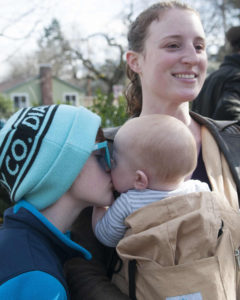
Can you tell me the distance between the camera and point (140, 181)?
1.67 metres

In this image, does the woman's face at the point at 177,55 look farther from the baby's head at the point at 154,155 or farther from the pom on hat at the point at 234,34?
the pom on hat at the point at 234,34

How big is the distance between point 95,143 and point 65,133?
0.69 ft

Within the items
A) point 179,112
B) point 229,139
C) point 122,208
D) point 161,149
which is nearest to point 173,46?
point 179,112

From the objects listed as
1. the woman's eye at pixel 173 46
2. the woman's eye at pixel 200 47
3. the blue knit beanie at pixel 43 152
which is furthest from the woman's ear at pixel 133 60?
the blue knit beanie at pixel 43 152

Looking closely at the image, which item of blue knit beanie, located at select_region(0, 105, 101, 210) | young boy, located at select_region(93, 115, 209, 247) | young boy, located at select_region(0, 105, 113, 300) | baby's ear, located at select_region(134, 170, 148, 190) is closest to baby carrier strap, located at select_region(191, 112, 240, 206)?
young boy, located at select_region(93, 115, 209, 247)

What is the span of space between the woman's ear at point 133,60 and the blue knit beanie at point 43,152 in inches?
38.7

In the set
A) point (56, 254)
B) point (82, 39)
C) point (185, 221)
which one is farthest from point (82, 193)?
point (82, 39)

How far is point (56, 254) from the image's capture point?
63.5 inches

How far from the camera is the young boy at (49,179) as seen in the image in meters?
1.43

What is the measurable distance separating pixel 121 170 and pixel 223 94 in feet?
6.99

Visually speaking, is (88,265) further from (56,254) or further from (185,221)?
(185,221)

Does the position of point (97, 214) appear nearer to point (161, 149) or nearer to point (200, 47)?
point (161, 149)

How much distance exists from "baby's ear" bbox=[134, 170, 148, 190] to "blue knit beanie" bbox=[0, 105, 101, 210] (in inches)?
10.9

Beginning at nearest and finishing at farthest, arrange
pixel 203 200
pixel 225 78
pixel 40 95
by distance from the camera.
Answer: pixel 203 200 < pixel 225 78 < pixel 40 95
